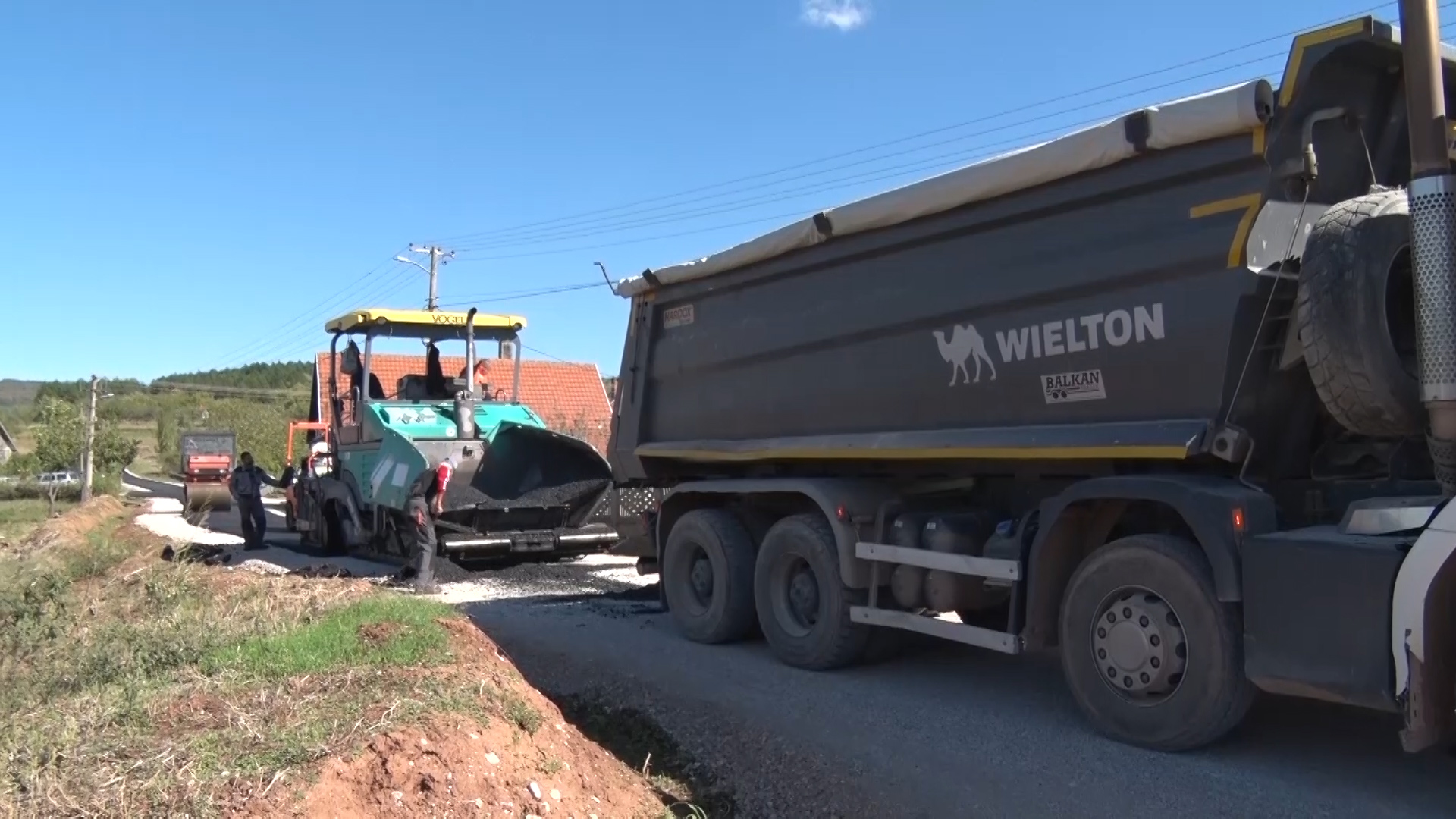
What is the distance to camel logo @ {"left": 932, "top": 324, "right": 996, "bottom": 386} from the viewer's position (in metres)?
5.77

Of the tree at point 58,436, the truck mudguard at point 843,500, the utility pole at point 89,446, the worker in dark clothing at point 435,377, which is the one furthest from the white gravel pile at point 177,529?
the tree at point 58,436

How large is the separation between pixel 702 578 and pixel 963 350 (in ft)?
10.0

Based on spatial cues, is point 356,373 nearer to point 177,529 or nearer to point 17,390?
point 177,529

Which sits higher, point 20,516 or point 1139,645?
point 1139,645

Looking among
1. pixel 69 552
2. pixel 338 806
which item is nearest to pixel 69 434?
pixel 69 552

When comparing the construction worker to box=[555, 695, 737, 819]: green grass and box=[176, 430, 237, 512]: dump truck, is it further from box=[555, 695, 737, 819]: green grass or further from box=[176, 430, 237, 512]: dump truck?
box=[176, 430, 237, 512]: dump truck

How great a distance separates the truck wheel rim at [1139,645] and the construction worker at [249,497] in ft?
44.5

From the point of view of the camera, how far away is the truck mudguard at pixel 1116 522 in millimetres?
4422

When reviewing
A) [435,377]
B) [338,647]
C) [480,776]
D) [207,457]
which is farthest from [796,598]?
[207,457]

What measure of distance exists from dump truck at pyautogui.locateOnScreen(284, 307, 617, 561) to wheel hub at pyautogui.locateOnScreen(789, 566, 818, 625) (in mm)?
4628

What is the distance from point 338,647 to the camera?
5742 mm

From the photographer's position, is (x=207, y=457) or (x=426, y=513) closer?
(x=426, y=513)

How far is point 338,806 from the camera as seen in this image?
3.46 m

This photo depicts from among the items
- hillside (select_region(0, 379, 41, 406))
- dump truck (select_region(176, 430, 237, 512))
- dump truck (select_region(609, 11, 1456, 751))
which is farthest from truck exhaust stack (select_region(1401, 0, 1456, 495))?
hillside (select_region(0, 379, 41, 406))
